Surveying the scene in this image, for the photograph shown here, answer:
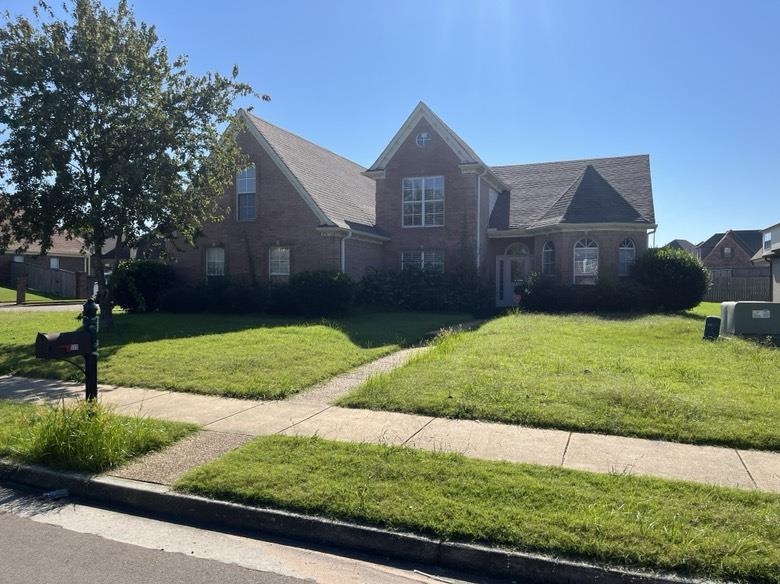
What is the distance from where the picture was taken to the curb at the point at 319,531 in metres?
3.76

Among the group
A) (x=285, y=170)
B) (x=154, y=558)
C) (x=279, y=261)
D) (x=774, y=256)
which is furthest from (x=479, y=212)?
(x=154, y=558)

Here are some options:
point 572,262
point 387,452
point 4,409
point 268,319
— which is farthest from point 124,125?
point 572,262

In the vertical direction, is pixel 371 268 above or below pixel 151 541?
Result: above

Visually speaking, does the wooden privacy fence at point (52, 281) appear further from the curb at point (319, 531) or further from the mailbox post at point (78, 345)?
the curb at point (319, 531)

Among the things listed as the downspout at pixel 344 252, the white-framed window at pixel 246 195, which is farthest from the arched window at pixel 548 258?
the white-framed window at pixel 246 195

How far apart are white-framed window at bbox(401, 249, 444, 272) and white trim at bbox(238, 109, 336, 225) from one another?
4393 mm

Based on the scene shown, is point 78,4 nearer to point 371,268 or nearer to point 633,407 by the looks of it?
point 371,268

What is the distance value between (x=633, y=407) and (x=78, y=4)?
15704 mm

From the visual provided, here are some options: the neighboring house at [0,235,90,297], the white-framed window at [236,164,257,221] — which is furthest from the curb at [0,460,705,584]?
the neighboring house at [0,235,90,297]

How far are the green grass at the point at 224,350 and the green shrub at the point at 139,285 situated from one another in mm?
3518

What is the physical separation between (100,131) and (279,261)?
895 cm

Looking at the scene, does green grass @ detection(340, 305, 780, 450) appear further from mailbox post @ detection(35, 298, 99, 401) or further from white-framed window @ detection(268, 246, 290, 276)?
white-framed window @ detection(268, 246, 290, 276)

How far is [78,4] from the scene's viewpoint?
1484 cm

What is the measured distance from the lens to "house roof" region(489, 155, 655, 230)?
22.6 meters
